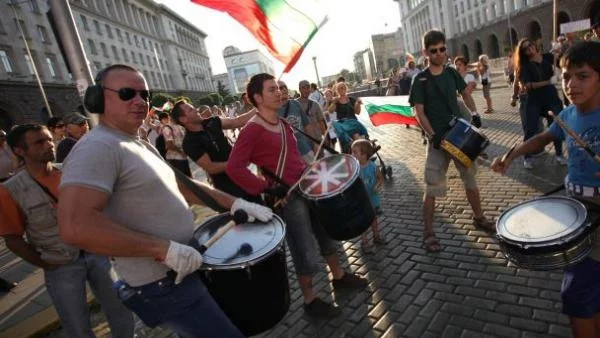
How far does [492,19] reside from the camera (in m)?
57.2

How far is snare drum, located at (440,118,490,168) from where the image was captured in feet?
12.3

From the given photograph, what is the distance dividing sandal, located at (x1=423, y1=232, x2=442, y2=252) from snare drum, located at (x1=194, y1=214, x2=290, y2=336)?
7.87ft

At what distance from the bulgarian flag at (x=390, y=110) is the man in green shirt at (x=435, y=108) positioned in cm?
426

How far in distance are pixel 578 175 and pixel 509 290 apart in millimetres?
1427

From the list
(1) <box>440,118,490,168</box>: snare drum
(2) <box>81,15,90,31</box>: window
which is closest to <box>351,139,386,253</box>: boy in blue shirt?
(1) <box>440,118,490,168</box>: snare drum

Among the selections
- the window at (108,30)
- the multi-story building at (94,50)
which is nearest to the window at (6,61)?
the multi-story building at (94,50)

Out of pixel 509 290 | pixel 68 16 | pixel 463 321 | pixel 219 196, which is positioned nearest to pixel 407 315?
pixel 463 321

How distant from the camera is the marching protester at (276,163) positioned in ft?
11.0

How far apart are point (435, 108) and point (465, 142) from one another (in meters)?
0.68

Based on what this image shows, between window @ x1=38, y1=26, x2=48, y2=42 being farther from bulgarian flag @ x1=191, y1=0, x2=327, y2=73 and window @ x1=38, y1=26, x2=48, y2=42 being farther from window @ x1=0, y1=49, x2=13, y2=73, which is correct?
bulgarian flag @ x1=191, y1=0, x2=327, y2=73

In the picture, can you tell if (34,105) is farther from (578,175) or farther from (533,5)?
(533,5)

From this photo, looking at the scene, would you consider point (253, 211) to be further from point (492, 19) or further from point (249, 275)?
point (492, 19)

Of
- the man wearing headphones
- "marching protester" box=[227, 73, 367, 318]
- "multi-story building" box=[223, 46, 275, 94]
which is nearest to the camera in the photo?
the man wearing headphones

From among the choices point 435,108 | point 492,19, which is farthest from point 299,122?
point 492,19
